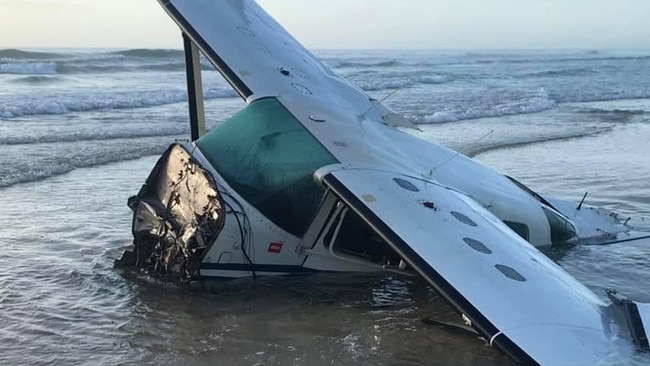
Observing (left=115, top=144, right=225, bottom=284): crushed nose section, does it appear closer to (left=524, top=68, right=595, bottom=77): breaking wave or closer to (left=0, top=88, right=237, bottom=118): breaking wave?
(left=0, top=88, right=237, bottom=118): breaking wave

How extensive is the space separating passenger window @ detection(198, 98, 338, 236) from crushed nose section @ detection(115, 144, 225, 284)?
270mm

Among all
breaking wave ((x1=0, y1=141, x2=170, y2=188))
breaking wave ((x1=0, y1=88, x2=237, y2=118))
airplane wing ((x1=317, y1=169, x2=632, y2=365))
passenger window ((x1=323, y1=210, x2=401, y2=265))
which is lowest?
breaking wave ((x1=0, y1=88, x2=237, y2=118))

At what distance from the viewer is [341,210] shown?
6875 millimetres

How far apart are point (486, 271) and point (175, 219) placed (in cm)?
312

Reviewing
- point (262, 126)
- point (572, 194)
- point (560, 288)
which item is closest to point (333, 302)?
point (262, 126)

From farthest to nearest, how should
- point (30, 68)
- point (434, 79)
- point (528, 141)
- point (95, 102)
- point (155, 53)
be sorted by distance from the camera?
point (155, 53) < point (30, 68) < point (434, 79) < point (95, 102) < point (528, 141)

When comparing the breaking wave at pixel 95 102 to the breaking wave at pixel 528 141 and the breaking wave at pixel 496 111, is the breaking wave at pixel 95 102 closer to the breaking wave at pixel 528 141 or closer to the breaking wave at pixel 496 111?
the breaking wave at pixel 496 111

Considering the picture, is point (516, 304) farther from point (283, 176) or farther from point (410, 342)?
point (283, 176)

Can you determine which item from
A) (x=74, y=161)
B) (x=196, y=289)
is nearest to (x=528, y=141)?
(x=74, y=161)

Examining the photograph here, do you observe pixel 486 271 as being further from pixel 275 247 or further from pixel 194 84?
pixel 194 84

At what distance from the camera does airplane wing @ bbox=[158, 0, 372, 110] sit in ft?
25.4

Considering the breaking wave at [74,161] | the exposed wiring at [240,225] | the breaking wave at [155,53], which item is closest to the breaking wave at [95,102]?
the breaking wave at [74,161]

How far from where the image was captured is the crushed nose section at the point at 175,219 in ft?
21.8

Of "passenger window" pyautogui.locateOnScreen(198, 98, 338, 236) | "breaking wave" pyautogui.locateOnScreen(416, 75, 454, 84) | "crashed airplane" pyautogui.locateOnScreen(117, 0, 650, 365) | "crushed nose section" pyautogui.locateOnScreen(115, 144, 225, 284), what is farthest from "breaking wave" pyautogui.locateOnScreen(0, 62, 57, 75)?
"passenger window" pyautogui.locateOnScreen(198, 98, 338, 236)
